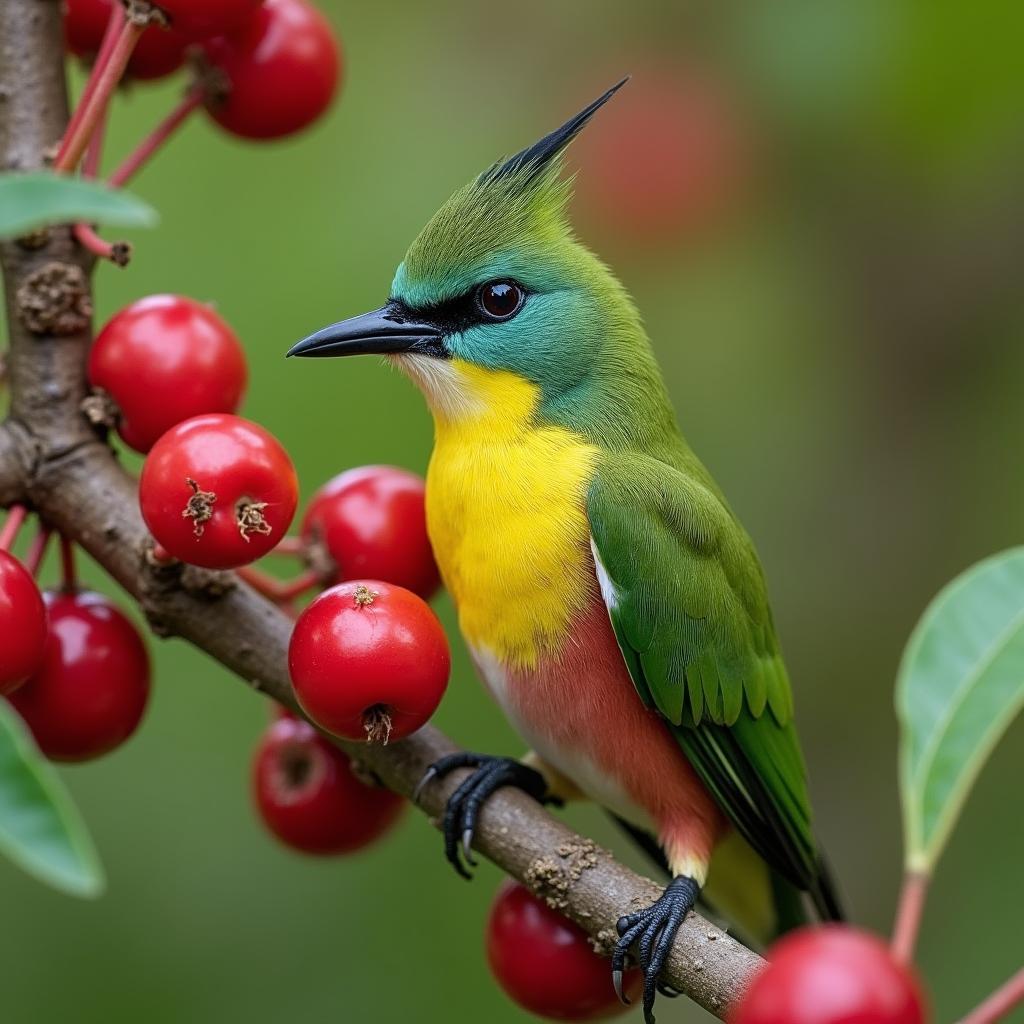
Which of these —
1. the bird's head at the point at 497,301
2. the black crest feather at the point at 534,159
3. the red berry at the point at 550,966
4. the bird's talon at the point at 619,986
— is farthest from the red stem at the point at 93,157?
the bird's talon at the point at 619,986

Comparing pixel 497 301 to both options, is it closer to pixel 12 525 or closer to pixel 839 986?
pixel 12 525

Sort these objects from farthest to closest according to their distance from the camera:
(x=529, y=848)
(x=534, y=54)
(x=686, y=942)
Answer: (x=534, y=54) < (x=529, y=848) < (x=686, y=942)

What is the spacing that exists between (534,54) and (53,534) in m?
2.62

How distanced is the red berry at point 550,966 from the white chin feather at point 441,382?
1.05 meters

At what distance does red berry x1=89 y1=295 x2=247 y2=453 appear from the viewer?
2.64 m

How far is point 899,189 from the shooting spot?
15.0 feet

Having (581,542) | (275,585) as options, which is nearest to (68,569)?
(275,585)

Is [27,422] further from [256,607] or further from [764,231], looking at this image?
[764,231]

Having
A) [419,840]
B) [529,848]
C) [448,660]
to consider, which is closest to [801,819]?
[529,848]

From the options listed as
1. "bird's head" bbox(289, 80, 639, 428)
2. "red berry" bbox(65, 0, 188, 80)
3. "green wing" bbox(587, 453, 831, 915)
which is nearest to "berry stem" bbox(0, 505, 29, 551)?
"bird's head" bbox(289, 80, 639, 428)

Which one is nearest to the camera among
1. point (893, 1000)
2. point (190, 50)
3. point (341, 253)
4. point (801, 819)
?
point (893, 1000)

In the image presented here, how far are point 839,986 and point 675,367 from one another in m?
3.75

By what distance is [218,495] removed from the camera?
225cm

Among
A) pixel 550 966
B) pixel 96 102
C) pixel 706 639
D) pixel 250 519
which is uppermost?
pixel 96 102
